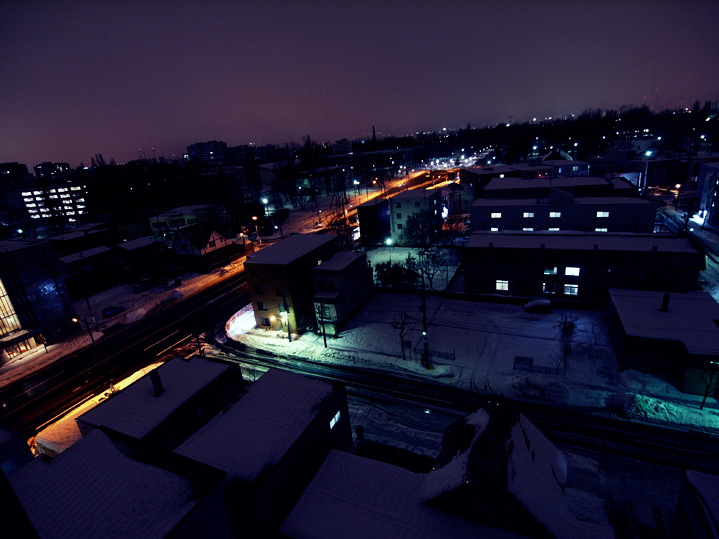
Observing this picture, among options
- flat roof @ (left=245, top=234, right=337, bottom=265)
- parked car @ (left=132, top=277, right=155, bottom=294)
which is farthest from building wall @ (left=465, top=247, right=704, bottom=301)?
parked car @ (left=132, top=277, right=155, bottom=294)

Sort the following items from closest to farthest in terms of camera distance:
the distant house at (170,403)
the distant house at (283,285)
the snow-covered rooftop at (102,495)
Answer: the snow-covered rooftop at (102,495) → the distant house at (170,403) → the distant house at (283,285)

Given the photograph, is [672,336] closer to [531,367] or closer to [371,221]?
[531,367]

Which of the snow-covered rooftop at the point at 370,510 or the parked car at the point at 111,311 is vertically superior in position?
the snow-covered rooftop at the point at 370,510

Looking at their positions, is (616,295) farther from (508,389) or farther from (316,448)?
(316,448)

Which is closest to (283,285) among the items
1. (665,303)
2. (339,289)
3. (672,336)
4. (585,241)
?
(339,289)

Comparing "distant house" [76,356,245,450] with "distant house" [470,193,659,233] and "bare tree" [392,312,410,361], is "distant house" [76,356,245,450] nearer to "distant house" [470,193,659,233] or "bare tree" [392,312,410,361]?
"bare tree" [392,312,410,361]

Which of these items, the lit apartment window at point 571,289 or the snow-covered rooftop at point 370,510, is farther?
the lit apartment window at point 571,289

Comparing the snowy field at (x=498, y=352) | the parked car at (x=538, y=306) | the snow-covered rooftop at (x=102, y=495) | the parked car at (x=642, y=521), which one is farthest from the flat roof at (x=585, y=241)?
the snow-covered rooftop at (x=102, y=495)

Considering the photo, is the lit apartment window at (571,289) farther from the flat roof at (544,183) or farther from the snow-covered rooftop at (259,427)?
the snow-covered rooftop at (259,427)
